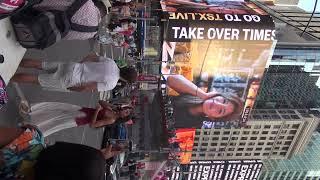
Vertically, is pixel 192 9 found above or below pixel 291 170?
above

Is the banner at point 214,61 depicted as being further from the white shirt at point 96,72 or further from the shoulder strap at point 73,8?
the shoulder strap at point 73,8

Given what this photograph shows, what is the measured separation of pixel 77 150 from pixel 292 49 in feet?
57.1

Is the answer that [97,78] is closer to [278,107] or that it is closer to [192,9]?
[192,9]

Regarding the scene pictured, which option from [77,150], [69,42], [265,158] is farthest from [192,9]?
[265,158]

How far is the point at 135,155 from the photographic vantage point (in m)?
8.86

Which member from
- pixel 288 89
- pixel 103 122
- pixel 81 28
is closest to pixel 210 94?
pixel 103 122

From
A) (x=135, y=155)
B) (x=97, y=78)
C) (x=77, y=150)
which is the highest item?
(x=77, y=150)

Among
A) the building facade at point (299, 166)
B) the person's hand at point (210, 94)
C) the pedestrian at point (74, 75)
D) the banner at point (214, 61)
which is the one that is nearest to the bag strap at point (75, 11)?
the pedestrian at point (74, 75)

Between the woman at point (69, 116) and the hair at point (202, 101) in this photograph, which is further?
the hair at point (202, 101)

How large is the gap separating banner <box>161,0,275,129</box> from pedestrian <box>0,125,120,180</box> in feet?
19.3

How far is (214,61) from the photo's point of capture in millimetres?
9617

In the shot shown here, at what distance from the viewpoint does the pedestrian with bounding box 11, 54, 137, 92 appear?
→ 15.6 ft

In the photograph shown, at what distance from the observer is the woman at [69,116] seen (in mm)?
4922

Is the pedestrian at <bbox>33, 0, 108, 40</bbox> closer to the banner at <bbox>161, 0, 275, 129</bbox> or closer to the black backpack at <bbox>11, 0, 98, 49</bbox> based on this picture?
the black backpack at <bbox>11, 0, 98, 49</bbox>
